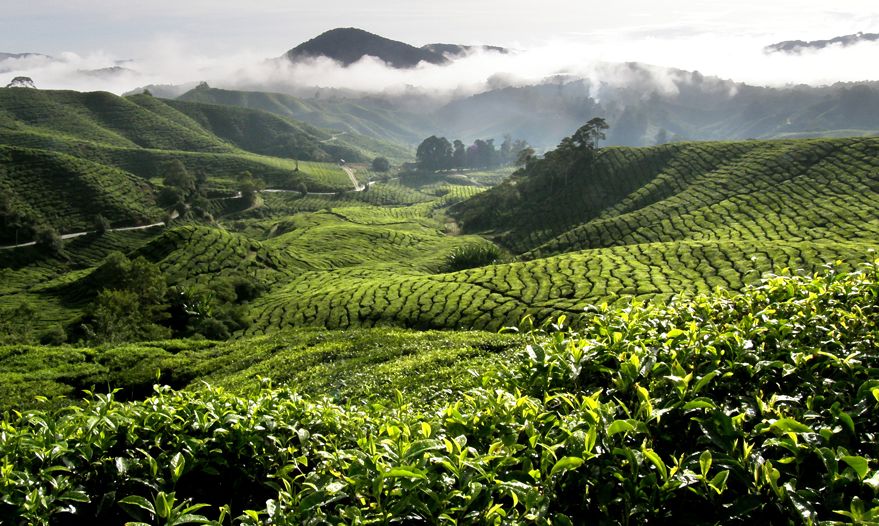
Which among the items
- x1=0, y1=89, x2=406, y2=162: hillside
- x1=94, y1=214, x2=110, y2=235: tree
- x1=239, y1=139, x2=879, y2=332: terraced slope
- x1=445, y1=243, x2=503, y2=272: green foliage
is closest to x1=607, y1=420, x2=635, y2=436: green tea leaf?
x1=239, y1=139, x2=879, y2=332: terraced slope

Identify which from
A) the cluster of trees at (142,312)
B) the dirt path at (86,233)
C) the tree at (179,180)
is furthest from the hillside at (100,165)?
the cluster of trees at (142,312)

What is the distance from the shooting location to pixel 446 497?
296 centimetres

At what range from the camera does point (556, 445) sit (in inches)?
124

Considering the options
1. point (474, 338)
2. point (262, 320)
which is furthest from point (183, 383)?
point (262, 320)

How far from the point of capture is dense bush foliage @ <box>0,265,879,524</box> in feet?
9.66

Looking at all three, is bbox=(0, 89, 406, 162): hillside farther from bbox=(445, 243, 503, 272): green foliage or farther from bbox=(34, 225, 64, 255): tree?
bbox=(445, 243, 503, 272): green foliage

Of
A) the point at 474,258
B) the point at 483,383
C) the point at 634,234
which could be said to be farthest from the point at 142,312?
the point at 634,234

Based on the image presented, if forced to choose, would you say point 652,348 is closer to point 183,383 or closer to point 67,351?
point 183,383

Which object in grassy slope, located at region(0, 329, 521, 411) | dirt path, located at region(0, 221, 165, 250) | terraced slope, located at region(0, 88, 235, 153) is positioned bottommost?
dirt path, located at region(0, 221, 165, 250)

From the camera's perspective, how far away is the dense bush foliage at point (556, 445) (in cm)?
294

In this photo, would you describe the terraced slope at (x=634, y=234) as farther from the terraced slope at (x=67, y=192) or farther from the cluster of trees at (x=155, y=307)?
the terraced slope at (x=67, y=192)

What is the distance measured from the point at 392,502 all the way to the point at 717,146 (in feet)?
323

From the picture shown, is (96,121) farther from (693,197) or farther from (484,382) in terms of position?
(484,382)

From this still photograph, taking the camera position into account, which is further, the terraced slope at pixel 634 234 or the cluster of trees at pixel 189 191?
the cluster of trees at pixel 189 191
